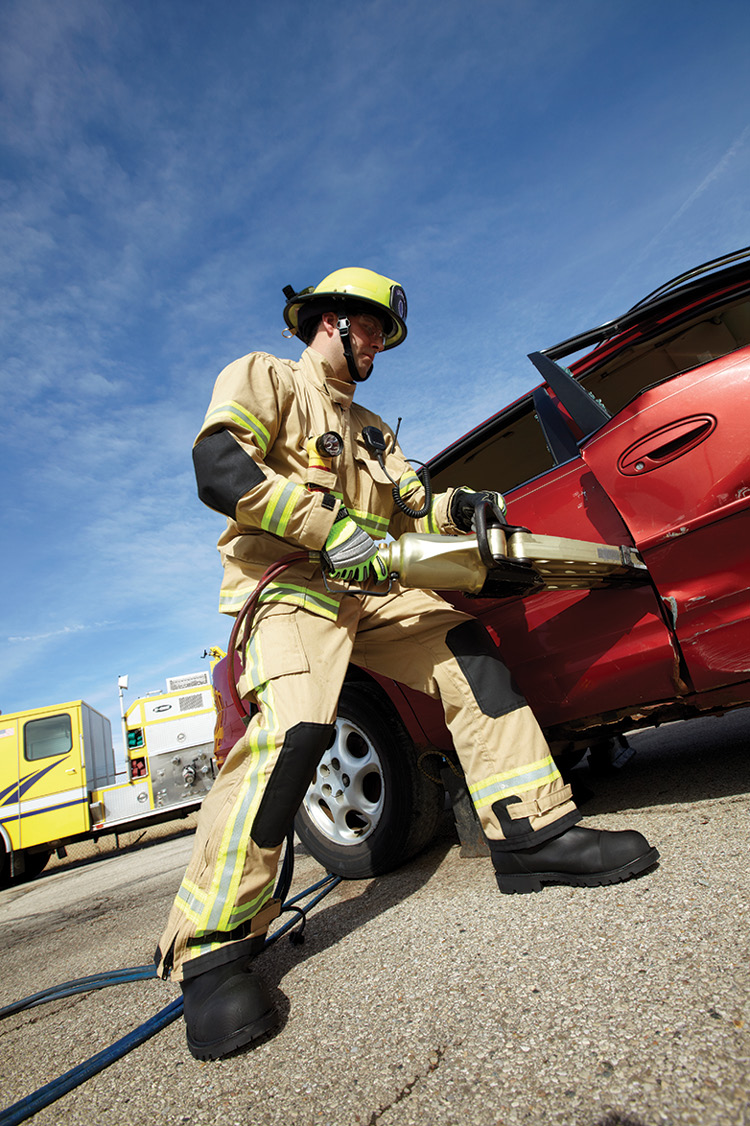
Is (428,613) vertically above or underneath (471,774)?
above

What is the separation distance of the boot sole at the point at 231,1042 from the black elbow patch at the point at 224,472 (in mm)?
1198

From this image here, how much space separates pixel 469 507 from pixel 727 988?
1.49 metres

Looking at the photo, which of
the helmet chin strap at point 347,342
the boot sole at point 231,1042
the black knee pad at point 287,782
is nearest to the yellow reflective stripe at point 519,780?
the black knee pad at point 287,782

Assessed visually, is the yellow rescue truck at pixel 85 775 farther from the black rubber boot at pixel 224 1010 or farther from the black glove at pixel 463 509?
the black rubber boot at pixel 224 1010

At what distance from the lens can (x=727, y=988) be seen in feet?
3.33

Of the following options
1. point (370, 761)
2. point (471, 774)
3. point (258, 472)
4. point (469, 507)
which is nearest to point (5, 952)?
point (370, 761)

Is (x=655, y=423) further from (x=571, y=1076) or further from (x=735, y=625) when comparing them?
(x=571, y=1076)

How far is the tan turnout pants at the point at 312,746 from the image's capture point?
1460mm

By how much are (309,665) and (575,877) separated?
2.97 ft

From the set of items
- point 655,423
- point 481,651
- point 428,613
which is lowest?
point 481,651

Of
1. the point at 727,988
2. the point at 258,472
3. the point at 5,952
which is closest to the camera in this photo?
the point at 727,988

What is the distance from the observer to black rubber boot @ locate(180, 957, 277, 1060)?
125 cm

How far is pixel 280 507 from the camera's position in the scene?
1.66m

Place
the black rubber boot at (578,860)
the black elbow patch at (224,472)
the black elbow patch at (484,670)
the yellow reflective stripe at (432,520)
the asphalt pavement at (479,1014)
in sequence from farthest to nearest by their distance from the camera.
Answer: the yellow reflective stripe at (432,520) → the black elbow patch at (484,670) → the black elbow patch at (224,472) → the black rubber boot at (578,860) → the asphalt pavement at (479,1014)
